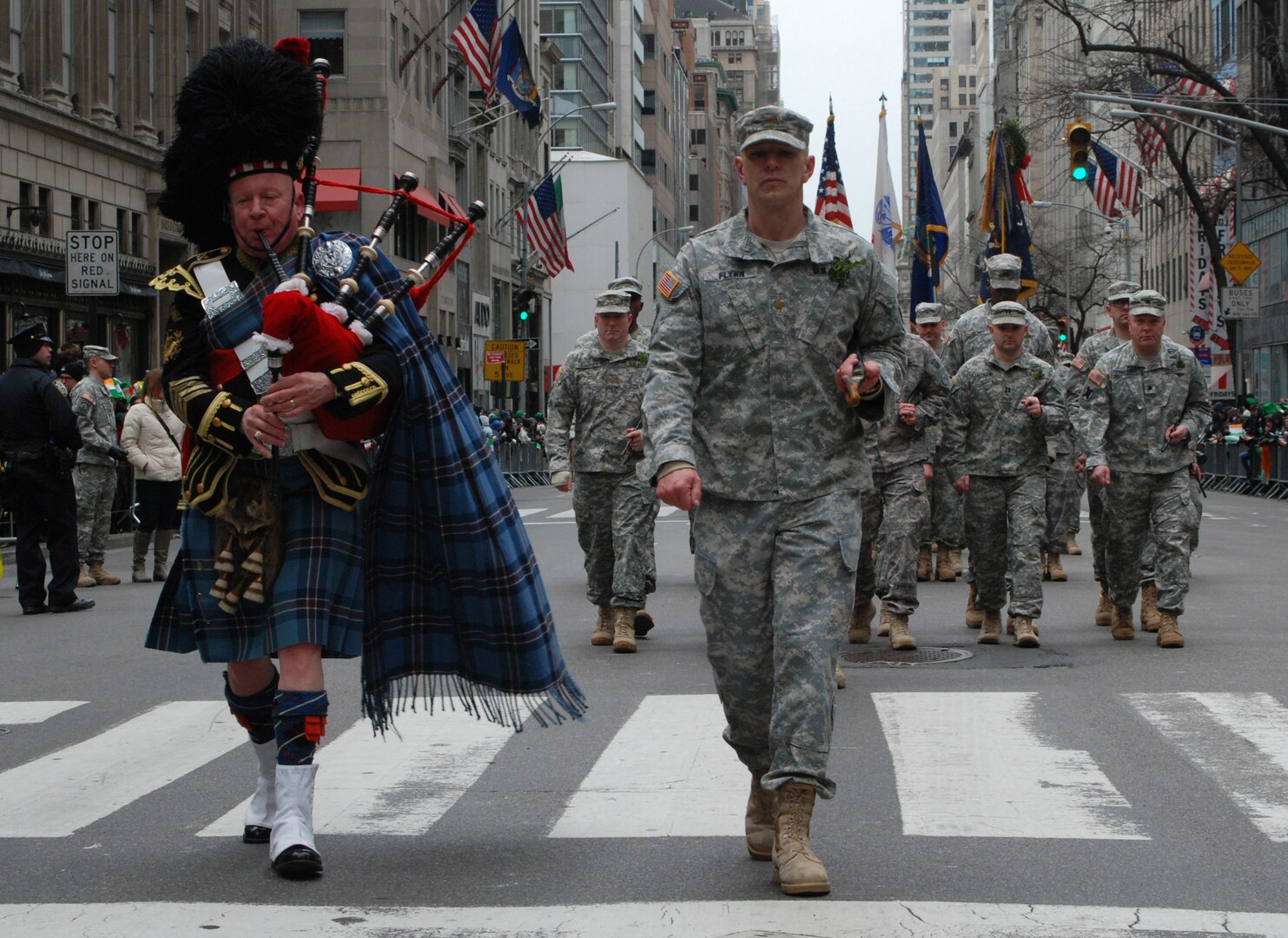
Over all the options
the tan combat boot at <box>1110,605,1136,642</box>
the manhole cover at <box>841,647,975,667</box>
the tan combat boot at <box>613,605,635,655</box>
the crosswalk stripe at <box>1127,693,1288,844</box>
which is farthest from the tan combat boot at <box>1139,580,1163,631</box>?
the tan combat boot at <box>613,605,635,655</box>

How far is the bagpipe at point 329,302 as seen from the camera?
524 centimetres

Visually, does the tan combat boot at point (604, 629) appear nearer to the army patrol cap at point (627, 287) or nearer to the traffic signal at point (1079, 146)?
the army patrol cap at point (627, 287)

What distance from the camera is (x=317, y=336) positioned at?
5301 mm

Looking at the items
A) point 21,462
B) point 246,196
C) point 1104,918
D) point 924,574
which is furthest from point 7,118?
point 1104,918

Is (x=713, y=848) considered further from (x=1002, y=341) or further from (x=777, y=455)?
(x=1002, y=341)

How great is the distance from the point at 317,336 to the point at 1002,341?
6.67 meters

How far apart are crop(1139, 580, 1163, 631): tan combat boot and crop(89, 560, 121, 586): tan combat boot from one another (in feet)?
29.3

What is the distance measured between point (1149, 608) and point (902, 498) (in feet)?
6.36

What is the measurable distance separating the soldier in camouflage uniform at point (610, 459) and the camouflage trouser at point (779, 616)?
217 inches

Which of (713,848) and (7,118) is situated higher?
(7,118)

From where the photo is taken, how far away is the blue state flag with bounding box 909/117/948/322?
22781mm

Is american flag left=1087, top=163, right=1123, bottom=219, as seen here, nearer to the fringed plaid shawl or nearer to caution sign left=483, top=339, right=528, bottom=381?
caution sign left=483, top=339, right=528, bottom=381

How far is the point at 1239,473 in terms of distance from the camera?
121ft

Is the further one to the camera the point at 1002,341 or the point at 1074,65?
the point at 1074,65
